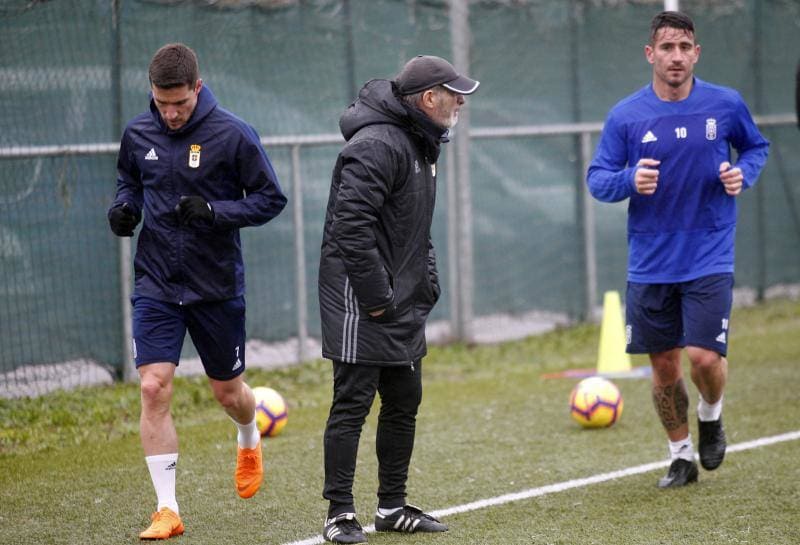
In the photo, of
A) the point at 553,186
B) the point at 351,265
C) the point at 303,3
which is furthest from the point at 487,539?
the point at 553,186

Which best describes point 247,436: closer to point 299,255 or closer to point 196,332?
point 196,332

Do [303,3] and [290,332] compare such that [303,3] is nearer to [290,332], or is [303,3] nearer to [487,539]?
[290,332]

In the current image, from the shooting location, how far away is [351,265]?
5543 mm

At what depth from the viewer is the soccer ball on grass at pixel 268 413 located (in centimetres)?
841

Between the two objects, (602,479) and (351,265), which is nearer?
(351,265)

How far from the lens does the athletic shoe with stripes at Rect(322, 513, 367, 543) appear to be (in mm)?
5742

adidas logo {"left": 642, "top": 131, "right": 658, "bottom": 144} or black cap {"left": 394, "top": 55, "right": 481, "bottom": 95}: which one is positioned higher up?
black cap {"left": 394, "top": 55, "right": 481, "bottom": 95}

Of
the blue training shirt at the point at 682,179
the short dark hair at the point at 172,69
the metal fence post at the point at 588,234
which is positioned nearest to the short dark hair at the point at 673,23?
the blue training shirt at the point at 682,179

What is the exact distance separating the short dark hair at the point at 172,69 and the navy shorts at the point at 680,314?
8.63 ft

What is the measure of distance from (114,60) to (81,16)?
0.43 m

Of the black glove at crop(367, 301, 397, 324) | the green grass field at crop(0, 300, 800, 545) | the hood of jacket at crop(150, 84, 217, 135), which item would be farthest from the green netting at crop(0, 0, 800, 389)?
the black glove at crop(367, 301, 397, 324)

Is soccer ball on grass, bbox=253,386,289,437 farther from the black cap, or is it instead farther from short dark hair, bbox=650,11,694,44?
short dark hair, bbox=650,11,694,44

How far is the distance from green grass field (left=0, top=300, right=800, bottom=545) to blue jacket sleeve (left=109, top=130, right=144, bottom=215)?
1.62 meters

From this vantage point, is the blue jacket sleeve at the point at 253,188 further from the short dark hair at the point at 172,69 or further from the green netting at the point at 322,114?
the green netting at the point at 322,114
